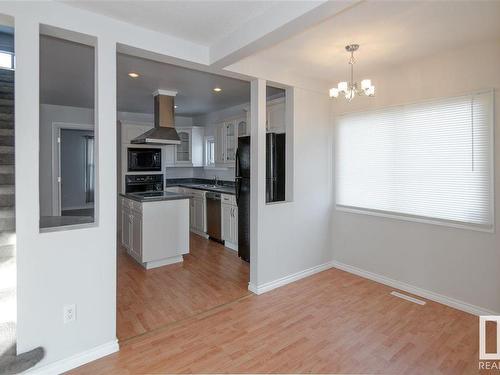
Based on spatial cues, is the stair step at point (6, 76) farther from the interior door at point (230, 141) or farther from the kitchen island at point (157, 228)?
the interior door at point (230, 141)

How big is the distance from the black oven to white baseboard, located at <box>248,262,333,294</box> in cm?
359

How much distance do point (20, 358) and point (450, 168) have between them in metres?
3.83

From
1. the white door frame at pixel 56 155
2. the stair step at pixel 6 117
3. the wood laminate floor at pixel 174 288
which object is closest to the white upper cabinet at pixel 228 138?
the wood laminate floor at pixel 174 288

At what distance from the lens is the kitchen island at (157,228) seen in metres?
3.98

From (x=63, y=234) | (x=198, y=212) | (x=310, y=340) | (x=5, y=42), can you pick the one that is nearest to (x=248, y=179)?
(x=198, y=212)

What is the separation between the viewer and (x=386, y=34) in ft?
8.27

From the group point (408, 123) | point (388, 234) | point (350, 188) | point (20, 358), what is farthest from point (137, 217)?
point (408, 123)

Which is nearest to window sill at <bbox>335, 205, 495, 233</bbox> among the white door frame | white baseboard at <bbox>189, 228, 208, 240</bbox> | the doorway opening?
the doorway opening

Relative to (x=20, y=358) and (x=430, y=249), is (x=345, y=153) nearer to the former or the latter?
(x=430, y=249)

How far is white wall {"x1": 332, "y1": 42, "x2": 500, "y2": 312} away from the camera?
109 inches

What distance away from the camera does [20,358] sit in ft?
6.26

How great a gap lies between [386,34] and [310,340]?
2.61 metres

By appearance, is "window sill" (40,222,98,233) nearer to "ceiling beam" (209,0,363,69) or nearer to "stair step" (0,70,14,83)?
"ceiling beam" (209,0,363,69)

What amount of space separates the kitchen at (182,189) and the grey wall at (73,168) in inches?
116
